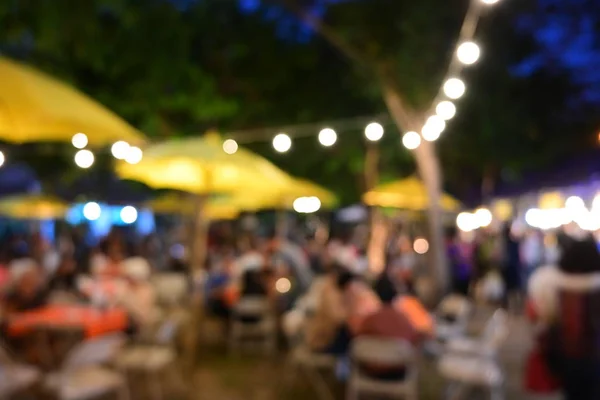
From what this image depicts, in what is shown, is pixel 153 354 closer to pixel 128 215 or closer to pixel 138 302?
pixel 138 302

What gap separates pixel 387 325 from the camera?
5480 mm

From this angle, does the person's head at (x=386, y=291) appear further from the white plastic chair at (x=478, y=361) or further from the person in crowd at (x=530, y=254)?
the person in crowd at (x=530, y=254)

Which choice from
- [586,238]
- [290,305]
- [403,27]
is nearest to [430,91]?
[403,27]

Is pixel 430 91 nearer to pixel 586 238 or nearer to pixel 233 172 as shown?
pixel 233 172

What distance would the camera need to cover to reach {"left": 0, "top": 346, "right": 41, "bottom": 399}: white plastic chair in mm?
4730

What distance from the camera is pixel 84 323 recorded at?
229 inches

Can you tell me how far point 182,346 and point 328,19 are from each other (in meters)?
5.72

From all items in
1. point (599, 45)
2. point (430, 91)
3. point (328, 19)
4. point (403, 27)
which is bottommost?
point (430, 91)

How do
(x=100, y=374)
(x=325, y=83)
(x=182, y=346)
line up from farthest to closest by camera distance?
(x=325, y=83)
(x=182, y=346)
(x=100, y=374)

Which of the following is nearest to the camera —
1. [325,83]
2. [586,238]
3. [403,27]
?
[586,238]

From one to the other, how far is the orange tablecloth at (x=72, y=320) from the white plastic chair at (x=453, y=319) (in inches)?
129

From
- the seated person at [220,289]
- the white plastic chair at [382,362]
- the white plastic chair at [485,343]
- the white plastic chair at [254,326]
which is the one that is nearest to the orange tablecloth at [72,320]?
the white plastic chair at [382,362]

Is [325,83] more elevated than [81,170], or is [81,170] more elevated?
[325,83]

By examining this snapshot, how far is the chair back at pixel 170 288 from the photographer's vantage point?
8641mm
